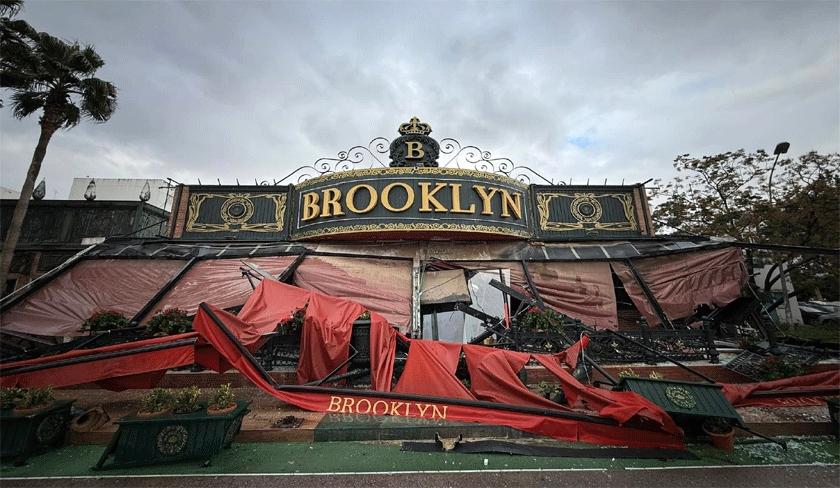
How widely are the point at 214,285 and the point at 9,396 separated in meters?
5.81

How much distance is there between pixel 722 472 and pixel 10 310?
53.5ft

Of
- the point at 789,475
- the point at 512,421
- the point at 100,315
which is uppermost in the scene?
the point at 100,315

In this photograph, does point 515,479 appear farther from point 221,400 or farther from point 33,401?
point 33,401

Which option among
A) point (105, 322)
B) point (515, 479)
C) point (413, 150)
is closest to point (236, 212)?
point (105, 322)

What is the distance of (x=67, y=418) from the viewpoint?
5.55m

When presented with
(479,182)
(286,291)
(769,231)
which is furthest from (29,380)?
(769,231)

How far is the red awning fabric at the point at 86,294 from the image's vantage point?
905 centimetres

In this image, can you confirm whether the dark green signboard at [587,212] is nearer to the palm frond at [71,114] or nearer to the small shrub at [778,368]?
the small shrub at [778,368]

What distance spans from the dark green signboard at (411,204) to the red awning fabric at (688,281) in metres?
4.39

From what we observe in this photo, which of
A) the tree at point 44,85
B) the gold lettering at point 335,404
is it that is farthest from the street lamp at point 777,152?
the tree at point 44,85

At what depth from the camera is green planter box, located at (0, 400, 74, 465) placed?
15.8 ft

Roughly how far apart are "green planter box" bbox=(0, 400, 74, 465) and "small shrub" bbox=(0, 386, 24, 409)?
118 mm

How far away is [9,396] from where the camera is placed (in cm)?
503

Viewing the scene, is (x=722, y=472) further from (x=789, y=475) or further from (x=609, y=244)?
(x=609, y=244)
